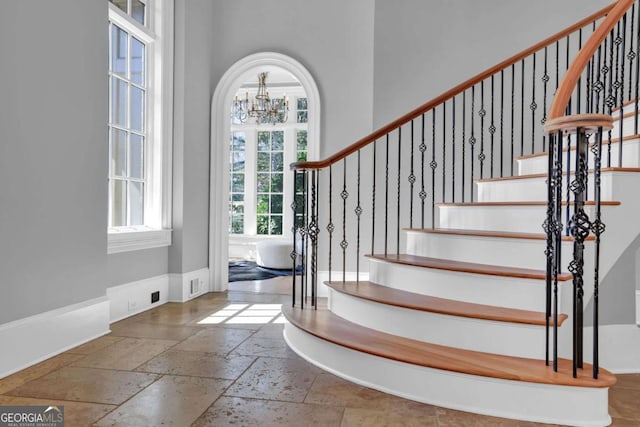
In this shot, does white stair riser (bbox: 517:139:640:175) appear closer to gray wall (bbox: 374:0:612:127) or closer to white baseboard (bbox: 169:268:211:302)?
gray wall (bbox: 374:0:612:127)

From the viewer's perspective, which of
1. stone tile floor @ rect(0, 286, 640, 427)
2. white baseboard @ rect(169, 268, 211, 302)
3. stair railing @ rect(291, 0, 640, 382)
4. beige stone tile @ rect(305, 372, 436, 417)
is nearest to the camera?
stone tile floor @ rect(0, 286, 640, 427)

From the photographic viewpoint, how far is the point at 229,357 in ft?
10.1

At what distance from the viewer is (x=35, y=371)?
276cm

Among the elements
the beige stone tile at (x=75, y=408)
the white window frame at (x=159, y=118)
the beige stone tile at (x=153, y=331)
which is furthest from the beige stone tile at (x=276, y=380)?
the white window frame at (x=159, y=118)

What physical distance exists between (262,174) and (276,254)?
7.58 ft

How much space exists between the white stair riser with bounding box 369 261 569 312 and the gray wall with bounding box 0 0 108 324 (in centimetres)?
223

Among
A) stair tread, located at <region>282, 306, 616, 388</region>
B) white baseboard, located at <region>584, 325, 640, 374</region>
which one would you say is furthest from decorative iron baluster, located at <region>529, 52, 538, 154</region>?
stair tread, located at <region>282, 306, 616, 388</region>

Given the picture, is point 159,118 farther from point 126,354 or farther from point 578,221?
point 578,221

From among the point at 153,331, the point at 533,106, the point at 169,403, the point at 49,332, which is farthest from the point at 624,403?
the point at 49,332

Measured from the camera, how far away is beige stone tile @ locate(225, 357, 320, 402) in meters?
2.48

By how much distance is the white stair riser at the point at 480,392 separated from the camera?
2121 millimetres

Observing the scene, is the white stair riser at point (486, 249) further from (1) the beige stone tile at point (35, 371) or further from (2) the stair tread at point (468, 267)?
(1) the beige stone tile at point (35, 371)

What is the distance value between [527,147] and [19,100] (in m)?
4.31

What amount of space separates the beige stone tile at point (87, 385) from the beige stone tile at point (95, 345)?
1.12 feet
